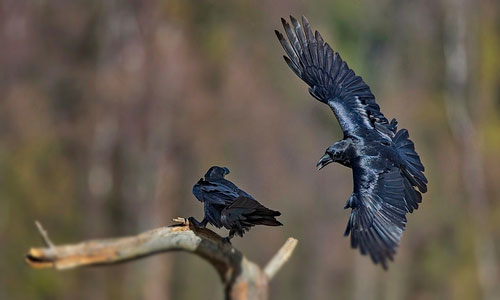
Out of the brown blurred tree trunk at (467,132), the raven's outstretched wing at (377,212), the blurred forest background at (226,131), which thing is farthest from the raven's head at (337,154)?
the brown blurred tree trunk at (467,132)

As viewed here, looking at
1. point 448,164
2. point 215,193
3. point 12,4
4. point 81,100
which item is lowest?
point 215,193

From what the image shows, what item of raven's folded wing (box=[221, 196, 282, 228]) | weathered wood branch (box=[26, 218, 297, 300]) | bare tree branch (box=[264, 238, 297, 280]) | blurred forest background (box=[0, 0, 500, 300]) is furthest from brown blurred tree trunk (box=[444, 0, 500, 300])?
weathered wood branch (box=[26, 218, 297, 300])

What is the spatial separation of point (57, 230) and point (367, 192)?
1872 centimetres

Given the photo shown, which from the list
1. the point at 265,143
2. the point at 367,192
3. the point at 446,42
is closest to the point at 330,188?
the point at 265,143

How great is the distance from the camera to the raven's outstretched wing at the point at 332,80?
394 inches

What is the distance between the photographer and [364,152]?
9680 millimetres

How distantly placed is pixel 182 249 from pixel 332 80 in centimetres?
330

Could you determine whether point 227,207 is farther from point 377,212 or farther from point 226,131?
point 226,131

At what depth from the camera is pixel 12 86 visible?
28781 mm

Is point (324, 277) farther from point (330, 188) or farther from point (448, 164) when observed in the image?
point (448, 164)

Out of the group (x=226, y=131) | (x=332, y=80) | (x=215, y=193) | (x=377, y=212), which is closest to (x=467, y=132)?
(x=226, y=131)

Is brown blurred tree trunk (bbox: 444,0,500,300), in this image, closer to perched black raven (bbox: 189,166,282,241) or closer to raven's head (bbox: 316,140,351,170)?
raven's head (bbox: 316,140,351,170)

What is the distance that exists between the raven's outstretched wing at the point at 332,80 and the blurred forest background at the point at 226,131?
15.1 metres

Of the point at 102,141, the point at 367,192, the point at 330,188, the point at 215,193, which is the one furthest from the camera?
the point at 102,141
